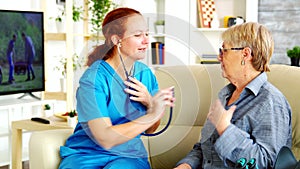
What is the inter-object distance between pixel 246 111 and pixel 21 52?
2.58 metres

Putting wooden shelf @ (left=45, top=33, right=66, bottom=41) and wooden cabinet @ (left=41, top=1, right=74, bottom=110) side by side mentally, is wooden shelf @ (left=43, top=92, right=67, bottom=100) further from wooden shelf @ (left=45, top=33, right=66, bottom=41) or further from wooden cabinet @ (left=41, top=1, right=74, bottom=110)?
wooden shelf @ (left=45, top=33, right=66, bottom=41)

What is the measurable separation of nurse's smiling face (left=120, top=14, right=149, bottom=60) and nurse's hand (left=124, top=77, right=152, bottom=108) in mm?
96

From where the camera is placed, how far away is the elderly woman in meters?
1.88

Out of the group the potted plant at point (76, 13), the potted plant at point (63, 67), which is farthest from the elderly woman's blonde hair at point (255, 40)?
the potted plant at point (76, 13)

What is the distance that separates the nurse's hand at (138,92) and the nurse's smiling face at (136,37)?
0.10 metres

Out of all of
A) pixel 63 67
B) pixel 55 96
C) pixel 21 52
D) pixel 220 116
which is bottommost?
pixel 55 96

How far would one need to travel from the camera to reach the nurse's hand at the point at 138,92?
1.90m

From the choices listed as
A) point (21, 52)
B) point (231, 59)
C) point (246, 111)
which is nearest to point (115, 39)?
point (231, 59)

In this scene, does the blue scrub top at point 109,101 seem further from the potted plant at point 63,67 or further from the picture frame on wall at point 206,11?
the picture frame on wall at point 206,11

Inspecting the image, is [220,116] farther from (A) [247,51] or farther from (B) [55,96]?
(B) [55,96]

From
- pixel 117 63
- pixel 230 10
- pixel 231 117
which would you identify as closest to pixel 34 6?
pixel 230 10

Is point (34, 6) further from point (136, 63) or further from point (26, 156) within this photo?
point (136, 63)

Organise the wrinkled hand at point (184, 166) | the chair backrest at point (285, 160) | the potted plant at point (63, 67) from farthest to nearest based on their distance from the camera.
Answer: the potted plant at point (63, 67), the wrinkled hand at point (184, 166), the chair backrest at point (285, 160)

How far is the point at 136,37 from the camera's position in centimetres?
189
